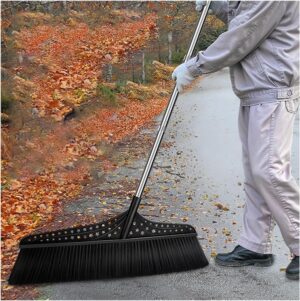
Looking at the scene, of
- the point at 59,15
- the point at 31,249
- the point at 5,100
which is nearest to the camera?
the point at 31,249

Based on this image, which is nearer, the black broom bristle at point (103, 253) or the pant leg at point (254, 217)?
the black broom bristle at point (103, 253)

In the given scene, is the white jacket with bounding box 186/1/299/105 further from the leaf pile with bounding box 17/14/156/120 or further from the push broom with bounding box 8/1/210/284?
the leaf pile with bounding box 17/14/156/120

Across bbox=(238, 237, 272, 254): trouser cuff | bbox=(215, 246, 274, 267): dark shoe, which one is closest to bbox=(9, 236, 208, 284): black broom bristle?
bbox=(215, 246, 274, 267): dark shoe

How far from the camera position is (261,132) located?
101 inches

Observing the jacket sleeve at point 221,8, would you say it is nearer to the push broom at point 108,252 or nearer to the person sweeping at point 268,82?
the person sweeping at point 268,82

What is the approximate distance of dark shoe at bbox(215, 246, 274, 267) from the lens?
2809mm

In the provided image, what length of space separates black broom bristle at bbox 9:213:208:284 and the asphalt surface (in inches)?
1.9

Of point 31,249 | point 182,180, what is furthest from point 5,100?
point 31,249

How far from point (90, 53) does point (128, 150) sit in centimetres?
142

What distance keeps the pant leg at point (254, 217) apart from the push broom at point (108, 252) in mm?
272

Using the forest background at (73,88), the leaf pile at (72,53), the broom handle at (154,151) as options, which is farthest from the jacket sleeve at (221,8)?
the leaf pile at (72,53)

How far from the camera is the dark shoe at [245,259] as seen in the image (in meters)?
2.81

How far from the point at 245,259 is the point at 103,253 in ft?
2.29

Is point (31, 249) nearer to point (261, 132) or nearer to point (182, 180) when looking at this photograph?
point (261, 132)
